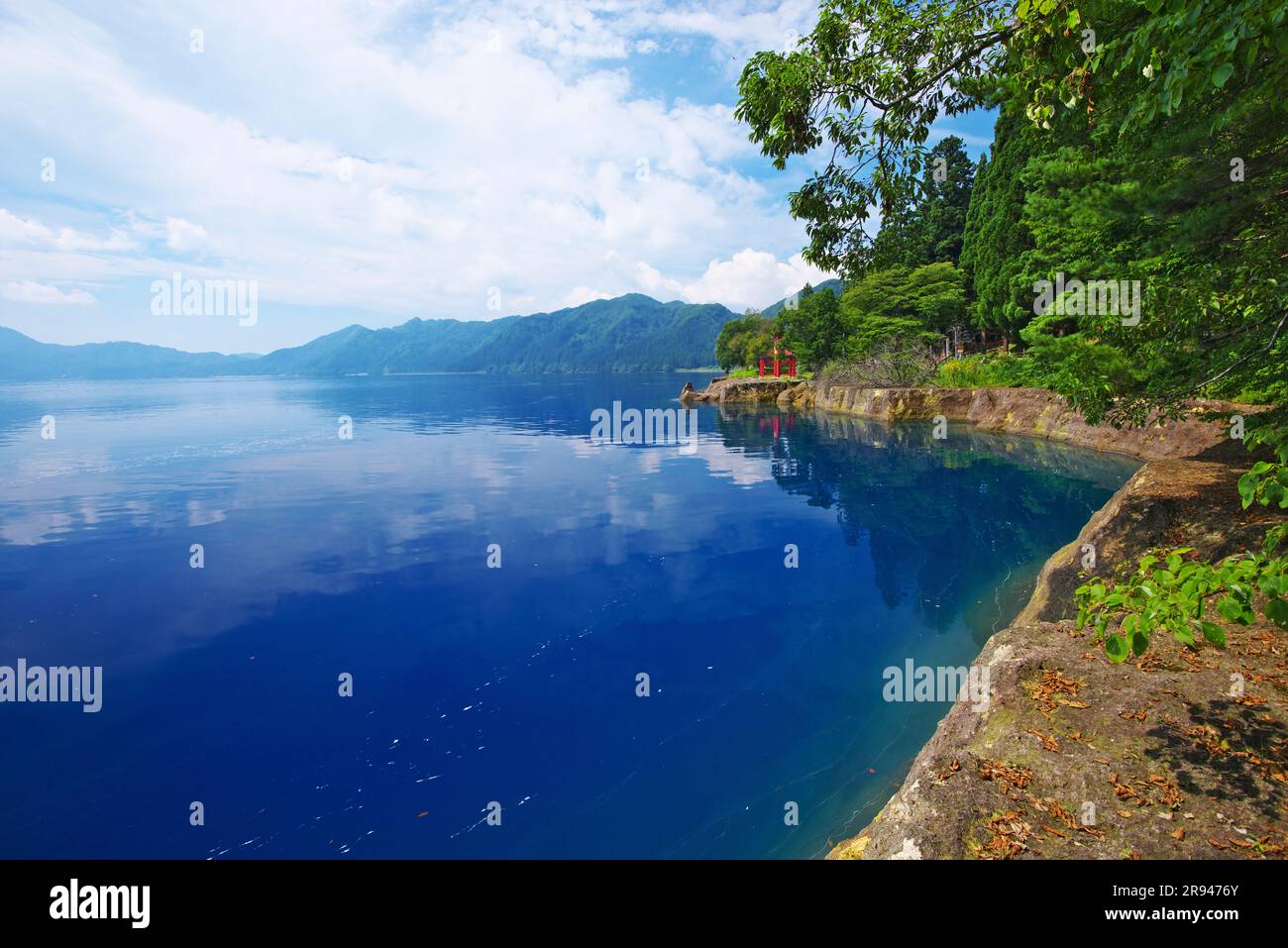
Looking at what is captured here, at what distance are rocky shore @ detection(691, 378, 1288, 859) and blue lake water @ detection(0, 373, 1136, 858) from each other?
7.77 feet

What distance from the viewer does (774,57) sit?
7043mm

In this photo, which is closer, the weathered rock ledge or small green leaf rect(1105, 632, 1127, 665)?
small green leaf rect(1105, 632, 1127, 665)

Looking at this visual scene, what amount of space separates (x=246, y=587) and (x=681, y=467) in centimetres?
1921

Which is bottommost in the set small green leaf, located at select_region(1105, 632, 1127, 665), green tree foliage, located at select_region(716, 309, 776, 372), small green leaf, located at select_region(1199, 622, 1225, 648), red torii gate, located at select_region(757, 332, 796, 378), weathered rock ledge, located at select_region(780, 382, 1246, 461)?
small green leaf, located at select_region(1105, 632, 1127, 665)

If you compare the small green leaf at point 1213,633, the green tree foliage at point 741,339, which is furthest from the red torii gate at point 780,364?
the small green leaf at point 1213,633

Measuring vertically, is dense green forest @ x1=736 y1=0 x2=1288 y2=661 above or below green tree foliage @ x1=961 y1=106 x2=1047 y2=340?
below

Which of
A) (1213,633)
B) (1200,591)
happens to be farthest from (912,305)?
(1213,633)

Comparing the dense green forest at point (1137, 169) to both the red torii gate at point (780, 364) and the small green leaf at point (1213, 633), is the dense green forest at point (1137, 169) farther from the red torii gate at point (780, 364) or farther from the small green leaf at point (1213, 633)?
the red torii gate at point (780, 364)

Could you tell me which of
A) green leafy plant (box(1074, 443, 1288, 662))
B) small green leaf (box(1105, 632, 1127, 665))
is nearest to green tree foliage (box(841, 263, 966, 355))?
green leafy plant (box(1074, 443, 1288, 662))

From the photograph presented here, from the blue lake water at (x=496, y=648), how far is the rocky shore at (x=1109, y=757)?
2.37 meters

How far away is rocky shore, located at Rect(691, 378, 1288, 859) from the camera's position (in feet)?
14.0

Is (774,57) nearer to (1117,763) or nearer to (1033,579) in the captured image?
(1117,763)

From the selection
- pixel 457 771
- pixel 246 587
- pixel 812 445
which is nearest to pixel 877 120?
pixel 457 771

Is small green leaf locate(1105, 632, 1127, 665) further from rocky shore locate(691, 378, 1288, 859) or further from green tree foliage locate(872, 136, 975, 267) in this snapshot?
green tree foliage locate(872, 136, 975, 267)
